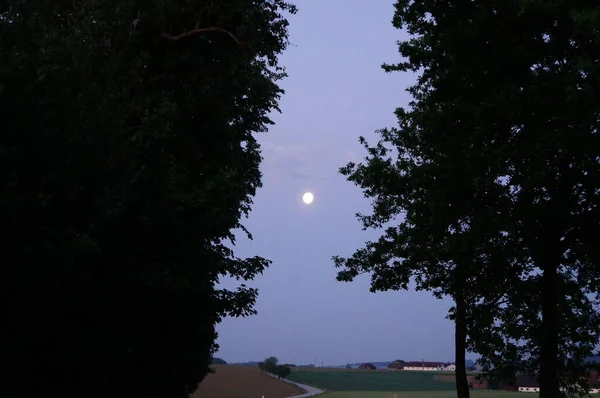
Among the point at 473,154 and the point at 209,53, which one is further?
the point at 209,53

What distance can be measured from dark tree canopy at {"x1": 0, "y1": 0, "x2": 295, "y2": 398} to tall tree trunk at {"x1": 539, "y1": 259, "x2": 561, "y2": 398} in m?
8.54

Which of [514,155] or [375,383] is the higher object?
[514,155]

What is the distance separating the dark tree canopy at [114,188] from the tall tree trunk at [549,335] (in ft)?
28.0

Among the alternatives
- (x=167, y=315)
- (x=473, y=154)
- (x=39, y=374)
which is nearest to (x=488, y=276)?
(x=473, y=154)

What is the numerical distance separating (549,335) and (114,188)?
480 inches

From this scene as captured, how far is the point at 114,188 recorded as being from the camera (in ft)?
42.8

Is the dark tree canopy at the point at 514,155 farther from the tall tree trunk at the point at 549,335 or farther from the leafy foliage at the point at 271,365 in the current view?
the leafy foliage at the point at 271,365

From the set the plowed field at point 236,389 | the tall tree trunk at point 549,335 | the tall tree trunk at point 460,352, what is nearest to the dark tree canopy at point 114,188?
the tall tree trunk at point 549,335

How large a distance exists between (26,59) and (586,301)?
1973cm

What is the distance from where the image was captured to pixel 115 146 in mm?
13344

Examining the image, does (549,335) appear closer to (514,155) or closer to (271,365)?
(514,155)

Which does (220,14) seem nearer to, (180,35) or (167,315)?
(180,35)

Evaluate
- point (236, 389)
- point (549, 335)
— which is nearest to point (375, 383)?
point (236, 389)

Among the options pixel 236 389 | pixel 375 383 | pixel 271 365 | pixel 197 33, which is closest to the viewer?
pixel 197 33
